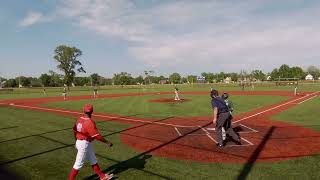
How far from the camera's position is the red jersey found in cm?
751

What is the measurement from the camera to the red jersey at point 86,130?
7.51m

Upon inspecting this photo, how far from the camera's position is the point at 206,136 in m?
13.8

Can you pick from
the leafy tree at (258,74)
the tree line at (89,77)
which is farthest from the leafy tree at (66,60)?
the leafy tree at (258,74)

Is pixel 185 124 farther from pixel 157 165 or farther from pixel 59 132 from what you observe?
pixel 157 165

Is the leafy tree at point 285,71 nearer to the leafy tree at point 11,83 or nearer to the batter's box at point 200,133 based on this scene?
the leafy tree at point 11,83

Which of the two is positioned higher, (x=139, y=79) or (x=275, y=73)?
(x=275, y=73)

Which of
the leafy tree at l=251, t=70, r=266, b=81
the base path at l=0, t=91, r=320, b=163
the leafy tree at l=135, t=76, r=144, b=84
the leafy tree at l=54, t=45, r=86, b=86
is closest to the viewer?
the base path at l=0, t=91, r=320, b=163

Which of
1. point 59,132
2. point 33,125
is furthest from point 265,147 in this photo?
point 33,125

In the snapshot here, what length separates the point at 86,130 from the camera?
24.7 feet

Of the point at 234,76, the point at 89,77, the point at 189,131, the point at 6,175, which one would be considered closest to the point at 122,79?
the point at 89,77

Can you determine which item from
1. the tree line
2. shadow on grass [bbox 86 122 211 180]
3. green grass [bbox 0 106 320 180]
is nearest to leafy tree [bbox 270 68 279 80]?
the tree line

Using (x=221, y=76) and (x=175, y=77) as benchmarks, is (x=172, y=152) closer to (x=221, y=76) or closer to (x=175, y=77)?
(x=175, y=77)

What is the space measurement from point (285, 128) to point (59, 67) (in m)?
98.6

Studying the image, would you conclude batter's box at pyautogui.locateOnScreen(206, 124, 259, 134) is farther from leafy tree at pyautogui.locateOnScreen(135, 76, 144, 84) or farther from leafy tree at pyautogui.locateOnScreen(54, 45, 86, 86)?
leafy tree at pyautogui.locateOnScreen(135, 76, 144, 84)
